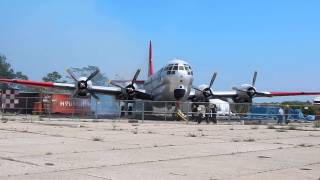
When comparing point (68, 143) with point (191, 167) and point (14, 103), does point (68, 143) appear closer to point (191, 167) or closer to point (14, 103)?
point (191, 167)

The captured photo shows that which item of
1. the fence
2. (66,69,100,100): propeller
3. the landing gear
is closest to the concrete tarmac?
the fence

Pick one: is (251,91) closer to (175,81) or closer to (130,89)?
(175,81)

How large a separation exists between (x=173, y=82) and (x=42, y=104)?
38.3 ft

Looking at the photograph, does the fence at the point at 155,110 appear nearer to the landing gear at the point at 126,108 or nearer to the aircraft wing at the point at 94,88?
the landing gear at the point at 126,108

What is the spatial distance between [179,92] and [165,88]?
59.4 inches

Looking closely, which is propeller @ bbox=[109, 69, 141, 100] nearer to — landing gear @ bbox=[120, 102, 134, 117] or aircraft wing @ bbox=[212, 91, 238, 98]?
landing gear @ bbox=[120, 102, 134, 117]

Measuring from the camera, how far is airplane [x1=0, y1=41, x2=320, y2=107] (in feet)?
117

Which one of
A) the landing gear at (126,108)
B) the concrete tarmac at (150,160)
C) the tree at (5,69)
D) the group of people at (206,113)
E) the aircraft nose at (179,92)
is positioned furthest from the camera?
the tree at (5,69)

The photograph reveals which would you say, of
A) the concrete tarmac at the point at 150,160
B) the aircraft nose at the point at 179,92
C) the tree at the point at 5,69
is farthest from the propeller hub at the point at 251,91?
the tree at the point at 5,69

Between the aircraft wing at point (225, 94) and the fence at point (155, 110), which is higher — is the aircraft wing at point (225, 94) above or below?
above

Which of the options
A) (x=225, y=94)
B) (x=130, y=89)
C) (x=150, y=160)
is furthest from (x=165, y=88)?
(x=150, y=160)

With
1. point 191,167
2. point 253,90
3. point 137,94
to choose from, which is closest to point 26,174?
point 191,167

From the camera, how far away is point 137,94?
1559 inches

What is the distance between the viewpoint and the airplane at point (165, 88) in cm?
3559
